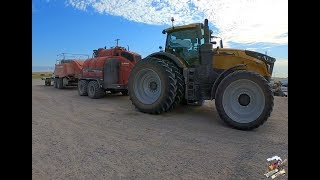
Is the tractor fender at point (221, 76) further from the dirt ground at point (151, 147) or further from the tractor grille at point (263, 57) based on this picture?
the dirt ground at point (151, 147)

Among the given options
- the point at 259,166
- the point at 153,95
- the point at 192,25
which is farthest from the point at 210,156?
the point at 192,25

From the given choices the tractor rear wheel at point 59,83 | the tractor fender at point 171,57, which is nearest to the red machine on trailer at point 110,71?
the tractor fender at point 171,57

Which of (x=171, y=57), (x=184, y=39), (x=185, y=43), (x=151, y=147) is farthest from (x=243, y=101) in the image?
(x=184, y=39)

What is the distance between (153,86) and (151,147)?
133 inches

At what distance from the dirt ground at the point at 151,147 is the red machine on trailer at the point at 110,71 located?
3.86 metres

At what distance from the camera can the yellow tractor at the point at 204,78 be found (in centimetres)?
564

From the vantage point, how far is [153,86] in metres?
7.66

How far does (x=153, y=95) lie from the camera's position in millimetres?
7613

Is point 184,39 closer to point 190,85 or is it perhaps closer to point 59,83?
point 190,85

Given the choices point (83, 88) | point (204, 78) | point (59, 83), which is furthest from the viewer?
point (59, 83)

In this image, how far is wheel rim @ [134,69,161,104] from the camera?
7.51 m
